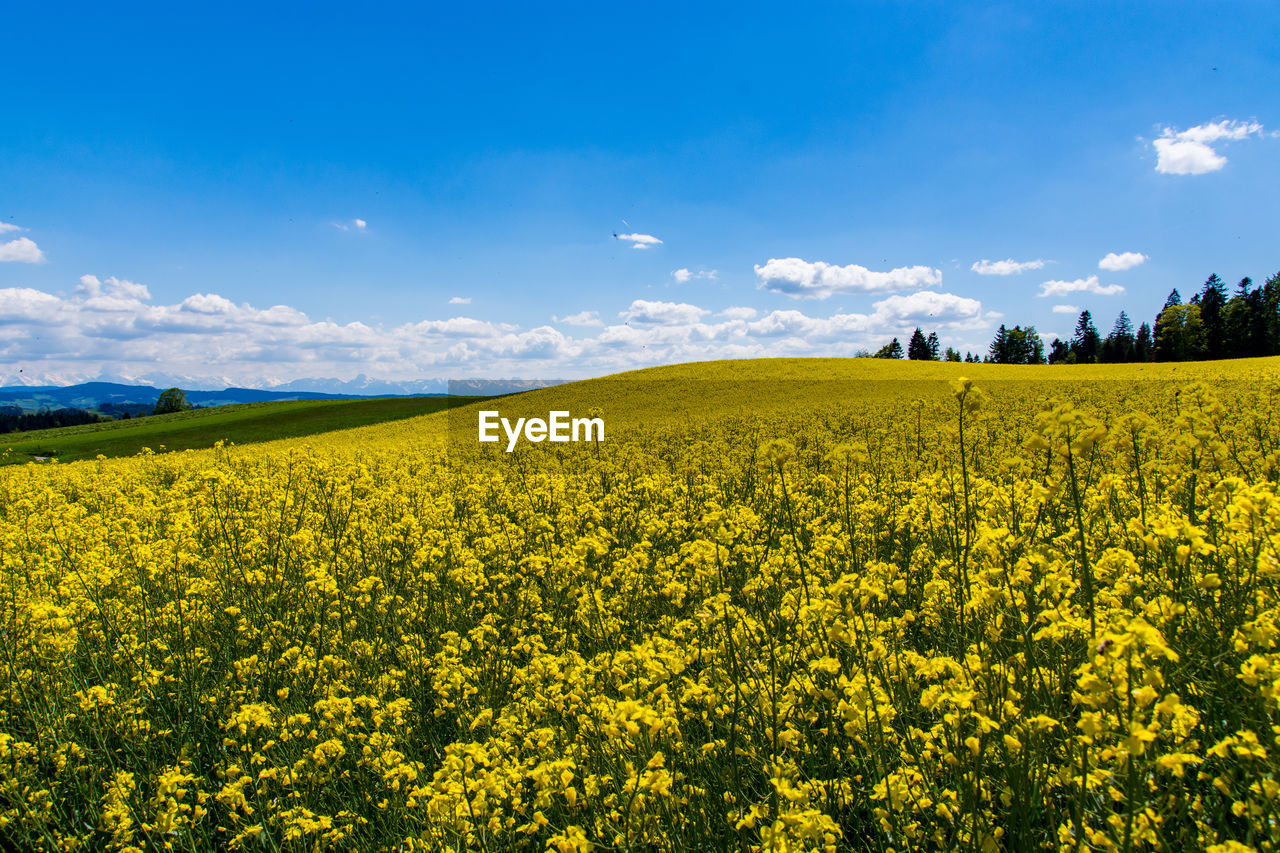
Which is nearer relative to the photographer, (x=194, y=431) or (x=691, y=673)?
(x=691, y=673)

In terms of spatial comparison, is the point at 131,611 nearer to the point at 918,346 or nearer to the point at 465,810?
the point at 465,810

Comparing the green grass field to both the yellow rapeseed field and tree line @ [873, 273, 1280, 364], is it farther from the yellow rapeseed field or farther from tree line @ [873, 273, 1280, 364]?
tree line @ [873, 273, 1280, 364]

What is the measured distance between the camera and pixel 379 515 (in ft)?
30.5

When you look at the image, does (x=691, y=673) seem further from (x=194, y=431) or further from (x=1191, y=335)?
(x=1191, y=335)

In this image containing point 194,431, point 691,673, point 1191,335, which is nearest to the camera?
point 691,673

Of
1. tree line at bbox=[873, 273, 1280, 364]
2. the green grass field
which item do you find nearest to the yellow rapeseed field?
the green grass field

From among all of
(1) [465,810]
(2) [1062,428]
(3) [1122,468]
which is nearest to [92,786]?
(1) [465,810]

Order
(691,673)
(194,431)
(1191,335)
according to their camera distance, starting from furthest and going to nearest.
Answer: (1191,335) < (194,431) < (691,673)

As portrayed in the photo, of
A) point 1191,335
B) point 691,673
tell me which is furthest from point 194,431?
point 1191,335

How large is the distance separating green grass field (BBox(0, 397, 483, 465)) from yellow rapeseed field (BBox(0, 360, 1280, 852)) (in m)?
31.0

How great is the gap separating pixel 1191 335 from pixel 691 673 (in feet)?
295

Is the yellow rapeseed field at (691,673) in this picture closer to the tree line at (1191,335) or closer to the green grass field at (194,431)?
the green grass field at (194,431)

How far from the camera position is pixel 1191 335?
66.5 meters

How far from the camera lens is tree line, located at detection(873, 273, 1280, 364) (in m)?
60.2
